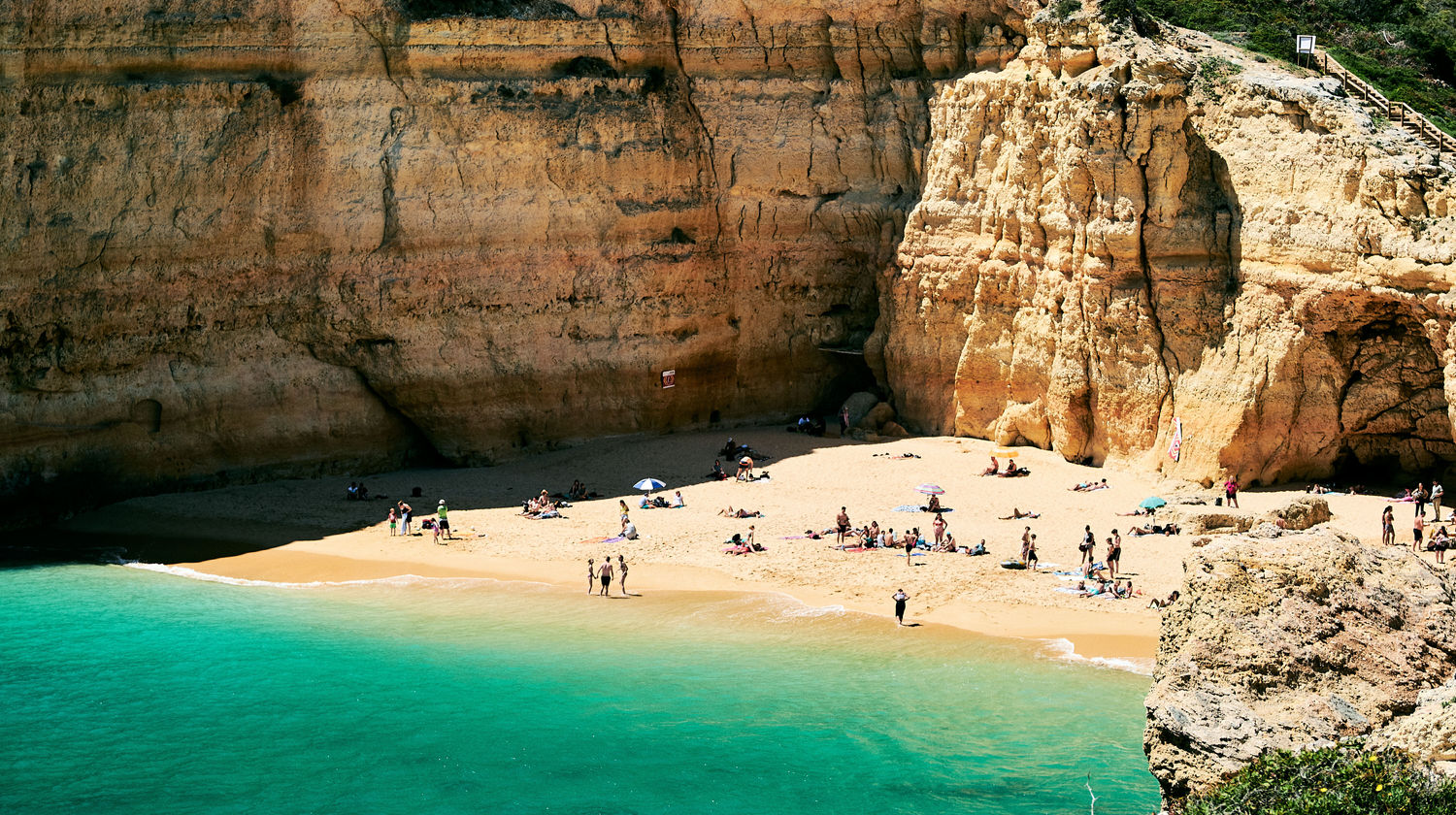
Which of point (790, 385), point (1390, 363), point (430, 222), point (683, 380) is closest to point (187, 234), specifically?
point (430, 222)

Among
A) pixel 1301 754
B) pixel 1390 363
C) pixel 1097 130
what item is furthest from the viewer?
pixel 1097 130

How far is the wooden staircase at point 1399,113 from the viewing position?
101 ft

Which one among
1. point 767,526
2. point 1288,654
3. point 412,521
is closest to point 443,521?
point 412,521

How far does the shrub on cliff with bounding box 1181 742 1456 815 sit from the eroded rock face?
2645 cm

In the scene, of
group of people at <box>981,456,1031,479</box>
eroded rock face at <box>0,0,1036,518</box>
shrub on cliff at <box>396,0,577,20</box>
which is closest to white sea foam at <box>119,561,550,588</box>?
eroded rock face at <box>0,0,1036,518</box>

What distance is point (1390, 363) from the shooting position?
30.6m

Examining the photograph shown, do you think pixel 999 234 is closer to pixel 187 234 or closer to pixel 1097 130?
pixel 1097 130

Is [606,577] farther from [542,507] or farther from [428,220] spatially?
[428,220]

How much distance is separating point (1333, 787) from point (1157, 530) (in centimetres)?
1801

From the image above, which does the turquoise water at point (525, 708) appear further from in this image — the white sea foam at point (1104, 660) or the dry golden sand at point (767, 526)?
the dry golden sand at point (767, 526)

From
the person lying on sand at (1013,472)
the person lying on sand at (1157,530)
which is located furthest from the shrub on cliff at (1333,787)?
the person lying on sand at (1013,472)

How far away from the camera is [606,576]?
28547mm

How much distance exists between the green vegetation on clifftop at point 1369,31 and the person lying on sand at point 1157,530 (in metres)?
11.2

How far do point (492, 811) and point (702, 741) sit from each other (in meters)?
3.47
